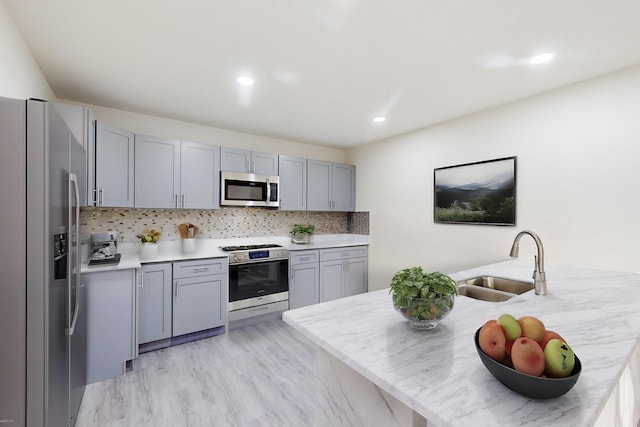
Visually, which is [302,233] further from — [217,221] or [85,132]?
[85,132]

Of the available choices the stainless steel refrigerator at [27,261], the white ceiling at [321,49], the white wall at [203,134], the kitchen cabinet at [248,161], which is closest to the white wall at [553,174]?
the white ceiling at [321,49]

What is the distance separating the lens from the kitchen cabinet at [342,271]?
4004mm

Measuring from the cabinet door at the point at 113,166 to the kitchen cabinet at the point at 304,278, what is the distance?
1.93 m

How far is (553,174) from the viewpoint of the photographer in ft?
8.18

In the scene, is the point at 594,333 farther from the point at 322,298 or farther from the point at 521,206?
the point at 322,298

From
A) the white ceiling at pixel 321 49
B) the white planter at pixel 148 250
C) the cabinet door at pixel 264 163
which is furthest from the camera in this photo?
the cabinet door at pixel 264 163

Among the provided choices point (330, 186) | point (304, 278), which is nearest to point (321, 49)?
point (330, 186)

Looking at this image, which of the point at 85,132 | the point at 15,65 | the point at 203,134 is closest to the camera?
the point at 15,65

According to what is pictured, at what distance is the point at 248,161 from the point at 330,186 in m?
1.34

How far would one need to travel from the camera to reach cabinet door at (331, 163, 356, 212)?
445cm

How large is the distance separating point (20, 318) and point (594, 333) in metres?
2.07

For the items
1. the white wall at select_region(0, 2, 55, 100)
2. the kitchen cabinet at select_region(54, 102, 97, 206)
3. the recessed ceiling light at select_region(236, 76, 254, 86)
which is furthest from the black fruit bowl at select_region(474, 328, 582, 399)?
the kitchen cabinet at select_region(54, 102, 97, 206)

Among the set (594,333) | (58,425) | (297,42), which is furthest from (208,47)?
(594,333)

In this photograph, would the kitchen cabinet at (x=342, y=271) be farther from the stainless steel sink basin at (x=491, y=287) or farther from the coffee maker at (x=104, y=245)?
the coffee maker at (x=104, y=245)
